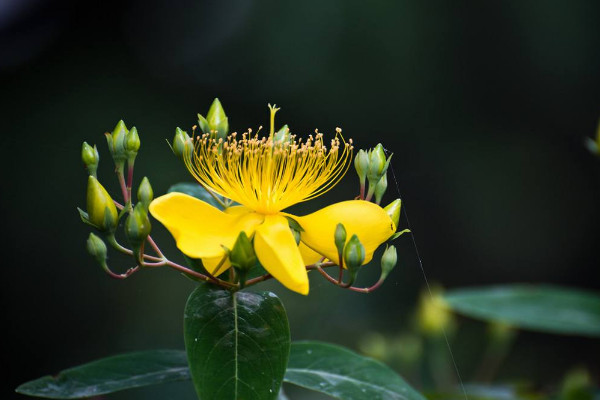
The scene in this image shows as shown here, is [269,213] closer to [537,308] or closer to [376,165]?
[376,165]

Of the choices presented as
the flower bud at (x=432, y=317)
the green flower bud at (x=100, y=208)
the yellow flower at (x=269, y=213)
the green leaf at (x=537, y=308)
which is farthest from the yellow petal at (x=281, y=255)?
the flower bud at (x=432, y=317)

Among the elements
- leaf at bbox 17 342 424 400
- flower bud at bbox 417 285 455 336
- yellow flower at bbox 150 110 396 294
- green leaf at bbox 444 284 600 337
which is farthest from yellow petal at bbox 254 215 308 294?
flower bud at bbox 417 285 455 336

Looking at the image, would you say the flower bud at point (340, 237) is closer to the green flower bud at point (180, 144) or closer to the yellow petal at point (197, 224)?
the yellow petal at point (197, 224)

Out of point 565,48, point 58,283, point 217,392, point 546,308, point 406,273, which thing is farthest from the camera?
point 565,48

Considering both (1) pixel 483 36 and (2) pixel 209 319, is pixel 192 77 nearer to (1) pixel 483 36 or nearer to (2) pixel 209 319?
(1) pixel 483 36

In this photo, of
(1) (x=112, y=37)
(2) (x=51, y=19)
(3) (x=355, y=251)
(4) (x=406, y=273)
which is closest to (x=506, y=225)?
(4) (x=406, y=273)

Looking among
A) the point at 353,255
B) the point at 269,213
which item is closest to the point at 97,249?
the point at 269,213
